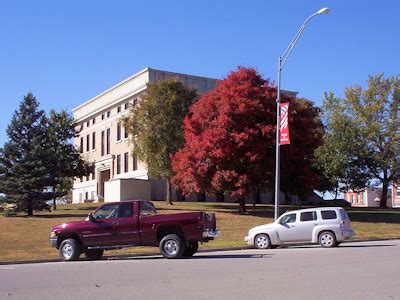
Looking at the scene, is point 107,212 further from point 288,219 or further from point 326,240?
point 326,240

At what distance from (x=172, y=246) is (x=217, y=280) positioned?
20.0 ft

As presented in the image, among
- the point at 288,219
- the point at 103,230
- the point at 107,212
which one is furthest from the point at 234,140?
the point at 103,230

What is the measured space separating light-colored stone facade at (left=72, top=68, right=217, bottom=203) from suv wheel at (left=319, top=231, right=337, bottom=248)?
31690 mm

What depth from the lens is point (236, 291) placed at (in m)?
10.1

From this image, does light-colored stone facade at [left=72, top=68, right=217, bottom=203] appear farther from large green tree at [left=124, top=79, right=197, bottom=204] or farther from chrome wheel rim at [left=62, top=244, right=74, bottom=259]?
chrome wheel rim at [left=62, top=244, right=74, bottom=259]

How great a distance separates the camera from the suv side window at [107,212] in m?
18.1

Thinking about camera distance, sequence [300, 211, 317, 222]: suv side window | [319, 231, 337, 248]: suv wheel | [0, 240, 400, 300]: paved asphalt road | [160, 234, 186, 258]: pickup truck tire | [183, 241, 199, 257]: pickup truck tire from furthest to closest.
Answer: [300, 211, 317, 222]: suv side window < [319, 231, 337, 248]: suv wheel < [183, 241, 199, 257]: pickup truck tire < [160, 234, 186, 258]: pickup truck tire < [0, 240, 400, 300]: paved asphalt road

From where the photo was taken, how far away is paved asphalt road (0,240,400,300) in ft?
32.3

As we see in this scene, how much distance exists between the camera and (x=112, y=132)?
6750 centimetres

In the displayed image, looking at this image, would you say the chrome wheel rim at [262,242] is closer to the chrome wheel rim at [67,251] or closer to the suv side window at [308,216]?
the suv side window at [308,216]

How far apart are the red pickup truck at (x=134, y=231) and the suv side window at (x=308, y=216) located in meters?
5.72

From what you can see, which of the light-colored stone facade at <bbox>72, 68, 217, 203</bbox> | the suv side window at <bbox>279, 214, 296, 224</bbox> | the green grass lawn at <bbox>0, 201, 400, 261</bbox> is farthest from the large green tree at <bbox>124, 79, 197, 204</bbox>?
the suv side window at <bbox>279, 214, 296, 224</bbox>

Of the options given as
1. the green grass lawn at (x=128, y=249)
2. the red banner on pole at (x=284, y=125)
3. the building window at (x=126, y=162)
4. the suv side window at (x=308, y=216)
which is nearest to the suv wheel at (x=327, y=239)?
the suv side window at (x=308, y=216)

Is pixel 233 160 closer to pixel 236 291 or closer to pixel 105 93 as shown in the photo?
pixel 236 291
